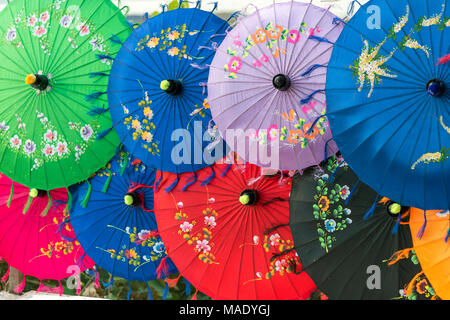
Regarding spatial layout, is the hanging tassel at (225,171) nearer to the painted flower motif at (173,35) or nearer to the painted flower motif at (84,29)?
the painted flower motif at (173,35)

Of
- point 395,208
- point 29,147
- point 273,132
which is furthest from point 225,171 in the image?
point 29,147

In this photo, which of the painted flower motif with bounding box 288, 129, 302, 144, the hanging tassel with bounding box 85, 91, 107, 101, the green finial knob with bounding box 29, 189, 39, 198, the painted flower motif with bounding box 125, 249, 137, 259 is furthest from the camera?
the green finial knob with bounding box 29, 189, 39, 198

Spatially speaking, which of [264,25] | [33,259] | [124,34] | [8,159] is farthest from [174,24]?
[33,259]

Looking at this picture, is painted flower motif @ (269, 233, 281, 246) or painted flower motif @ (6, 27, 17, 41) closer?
painted flower motif @ (269, 233, 281, 246)

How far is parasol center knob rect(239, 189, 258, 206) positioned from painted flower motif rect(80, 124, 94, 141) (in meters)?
0.91

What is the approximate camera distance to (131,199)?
2357mm

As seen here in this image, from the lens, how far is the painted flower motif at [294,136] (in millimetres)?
2029

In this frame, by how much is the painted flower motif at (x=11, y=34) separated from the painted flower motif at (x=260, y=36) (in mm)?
1378

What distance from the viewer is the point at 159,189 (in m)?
2.34

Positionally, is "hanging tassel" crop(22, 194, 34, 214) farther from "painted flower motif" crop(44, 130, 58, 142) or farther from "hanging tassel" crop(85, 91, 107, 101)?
"hanging tassel" crop(85, 91, 107, 101)

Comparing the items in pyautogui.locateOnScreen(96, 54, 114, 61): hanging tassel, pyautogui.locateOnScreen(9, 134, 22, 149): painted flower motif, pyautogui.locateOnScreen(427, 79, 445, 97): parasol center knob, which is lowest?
pyautogui.locateOnScreen(427, 79, 445, 97): parasol center knob

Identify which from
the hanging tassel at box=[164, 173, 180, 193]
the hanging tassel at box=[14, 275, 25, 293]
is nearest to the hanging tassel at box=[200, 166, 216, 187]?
the hanging tassel at box=[164, 173, 180, 193]

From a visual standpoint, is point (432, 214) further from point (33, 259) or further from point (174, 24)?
point (33, 259)

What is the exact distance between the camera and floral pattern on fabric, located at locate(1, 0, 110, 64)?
93.7 inches
